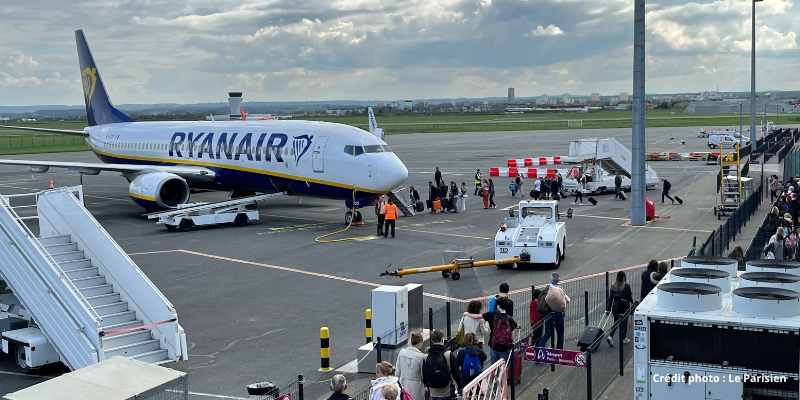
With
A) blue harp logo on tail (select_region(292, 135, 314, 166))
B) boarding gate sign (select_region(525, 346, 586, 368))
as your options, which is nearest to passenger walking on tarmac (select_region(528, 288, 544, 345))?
boarding gate sign (select_region(525, 346, 586, 368))

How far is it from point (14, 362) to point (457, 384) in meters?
9.14

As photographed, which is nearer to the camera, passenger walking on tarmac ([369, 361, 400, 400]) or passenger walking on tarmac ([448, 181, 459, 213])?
passenger walking on tarmac ([369, 361, 400, 400])

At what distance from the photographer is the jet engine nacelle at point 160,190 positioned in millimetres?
34281

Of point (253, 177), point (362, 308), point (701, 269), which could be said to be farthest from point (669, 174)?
point (701, 269)

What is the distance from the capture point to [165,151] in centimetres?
4034

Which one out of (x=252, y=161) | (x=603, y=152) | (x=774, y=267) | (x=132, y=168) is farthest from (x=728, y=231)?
(x=132, y=168)

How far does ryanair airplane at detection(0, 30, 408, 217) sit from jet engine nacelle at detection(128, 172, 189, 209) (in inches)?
1.7

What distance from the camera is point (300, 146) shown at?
3300 centimetres

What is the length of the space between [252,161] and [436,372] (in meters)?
25.9

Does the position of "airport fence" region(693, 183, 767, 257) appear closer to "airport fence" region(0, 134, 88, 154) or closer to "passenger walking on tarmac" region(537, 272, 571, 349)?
"passenger walking on tarmac" region(537, 272, 571, 349)

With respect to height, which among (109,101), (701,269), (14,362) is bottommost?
(14,362)

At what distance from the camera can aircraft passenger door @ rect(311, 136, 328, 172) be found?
3200 centimetres

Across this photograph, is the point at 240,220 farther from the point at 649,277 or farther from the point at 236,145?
the point at 649,277

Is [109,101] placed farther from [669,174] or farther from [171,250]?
[669,174]
